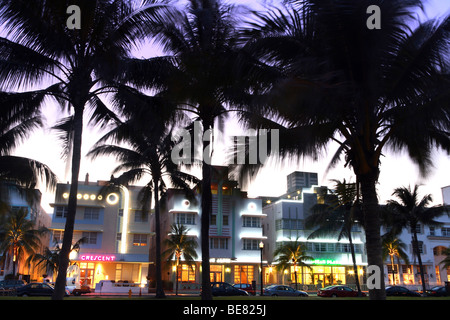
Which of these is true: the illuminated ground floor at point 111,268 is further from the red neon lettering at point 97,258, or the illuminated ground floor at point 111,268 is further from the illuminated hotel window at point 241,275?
the illuminated hotel window at point 241,275

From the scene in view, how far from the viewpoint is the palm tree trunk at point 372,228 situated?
1073 cm

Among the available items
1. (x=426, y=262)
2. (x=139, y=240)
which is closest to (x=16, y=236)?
(x=139, y=240)

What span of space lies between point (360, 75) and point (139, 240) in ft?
143

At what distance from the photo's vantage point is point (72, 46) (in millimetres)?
14469

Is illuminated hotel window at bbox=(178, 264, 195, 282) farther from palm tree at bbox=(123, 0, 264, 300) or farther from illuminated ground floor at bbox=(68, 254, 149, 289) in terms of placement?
palm tree at bbox=(123, 0, 264, 300)

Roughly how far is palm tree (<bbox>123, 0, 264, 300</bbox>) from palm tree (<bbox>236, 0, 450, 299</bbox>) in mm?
1572

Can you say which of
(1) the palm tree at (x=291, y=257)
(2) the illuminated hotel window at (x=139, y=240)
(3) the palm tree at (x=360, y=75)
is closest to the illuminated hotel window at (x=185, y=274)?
(2) the illuminated hotel window at (x=139, y=240)

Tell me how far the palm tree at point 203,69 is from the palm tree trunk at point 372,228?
443 centimetres

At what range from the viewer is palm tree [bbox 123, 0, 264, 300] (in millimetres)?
13542

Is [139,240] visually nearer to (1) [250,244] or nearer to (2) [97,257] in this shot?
(2) [97,257]

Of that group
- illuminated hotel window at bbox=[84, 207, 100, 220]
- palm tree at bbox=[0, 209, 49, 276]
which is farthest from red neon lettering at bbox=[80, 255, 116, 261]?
palm tree at bbox=[0, 209, 49, 276]

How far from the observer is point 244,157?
46.2ft
